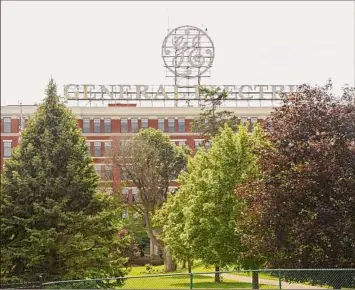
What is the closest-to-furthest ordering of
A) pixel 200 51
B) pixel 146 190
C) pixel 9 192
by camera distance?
pixel 9 192 → pixel 146 190 → pixel 200 51

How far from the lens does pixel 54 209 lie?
29.3 meters

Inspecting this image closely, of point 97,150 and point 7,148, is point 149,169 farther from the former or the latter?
point 7,148

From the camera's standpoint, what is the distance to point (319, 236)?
25.1 meters

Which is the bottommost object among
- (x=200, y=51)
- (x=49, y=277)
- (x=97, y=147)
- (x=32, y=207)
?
(x=49, y=277)

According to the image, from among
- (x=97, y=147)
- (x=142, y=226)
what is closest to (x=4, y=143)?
(x=97, y=147)

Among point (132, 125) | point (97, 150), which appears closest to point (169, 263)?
point (97, 150)

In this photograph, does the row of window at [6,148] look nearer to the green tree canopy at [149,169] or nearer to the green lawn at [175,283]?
the green tree canopy at [149,169]

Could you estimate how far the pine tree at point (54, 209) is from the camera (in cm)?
2912

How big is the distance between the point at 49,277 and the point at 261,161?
31.7 ft

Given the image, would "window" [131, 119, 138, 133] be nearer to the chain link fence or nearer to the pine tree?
the pine tree

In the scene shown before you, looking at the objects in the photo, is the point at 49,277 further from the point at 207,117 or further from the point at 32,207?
the point at 207,117

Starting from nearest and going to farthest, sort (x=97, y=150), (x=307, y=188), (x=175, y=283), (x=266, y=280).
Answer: (x=266, y=280)
(x=175, y=283)
(x=307, y=188)
(x=97, y=150)

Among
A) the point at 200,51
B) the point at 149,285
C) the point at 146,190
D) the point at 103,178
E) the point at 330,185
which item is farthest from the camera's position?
the point at 200,51

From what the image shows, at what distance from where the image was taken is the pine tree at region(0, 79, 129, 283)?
29.1 metres
